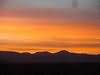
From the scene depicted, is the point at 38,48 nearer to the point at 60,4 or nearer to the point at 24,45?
the point at 24,45

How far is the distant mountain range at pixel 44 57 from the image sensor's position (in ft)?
2.90

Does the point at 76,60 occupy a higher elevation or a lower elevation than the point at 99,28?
lower

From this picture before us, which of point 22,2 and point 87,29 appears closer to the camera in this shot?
point 87,29

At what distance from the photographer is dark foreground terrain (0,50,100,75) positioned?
88cm

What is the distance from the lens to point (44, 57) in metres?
0.90

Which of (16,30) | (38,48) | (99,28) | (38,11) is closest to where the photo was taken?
(38,48)

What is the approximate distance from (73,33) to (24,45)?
28 cm

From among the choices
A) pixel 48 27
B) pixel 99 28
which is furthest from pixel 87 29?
pixel 48 27

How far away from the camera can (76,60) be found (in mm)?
910

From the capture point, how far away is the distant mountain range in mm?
885
